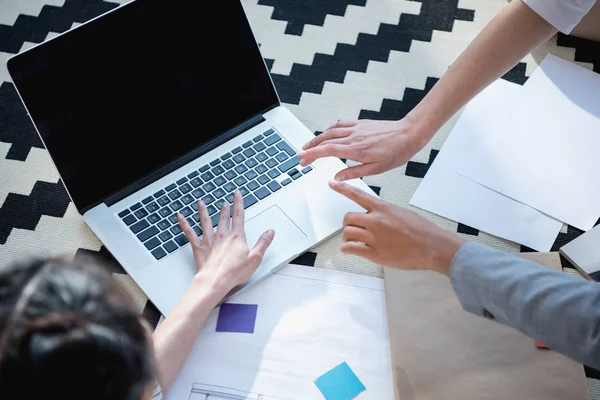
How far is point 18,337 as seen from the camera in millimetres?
413

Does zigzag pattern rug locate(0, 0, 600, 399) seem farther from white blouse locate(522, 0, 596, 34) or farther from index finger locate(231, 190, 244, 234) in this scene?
white blouse locate(522, 0, 596, 34)

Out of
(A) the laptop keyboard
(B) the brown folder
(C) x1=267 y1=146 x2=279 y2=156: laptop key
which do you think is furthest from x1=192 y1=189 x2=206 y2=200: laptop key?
(B) the brown folder

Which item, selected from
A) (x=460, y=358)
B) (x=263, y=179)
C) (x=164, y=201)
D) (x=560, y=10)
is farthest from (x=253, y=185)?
(x=560, y=10)

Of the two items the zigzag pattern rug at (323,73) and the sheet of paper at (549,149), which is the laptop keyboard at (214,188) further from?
the sheet of paper at (549,149)

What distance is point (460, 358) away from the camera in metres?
0.72

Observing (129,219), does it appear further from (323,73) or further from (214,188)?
(323,73)

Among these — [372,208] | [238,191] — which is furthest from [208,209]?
[372,208]

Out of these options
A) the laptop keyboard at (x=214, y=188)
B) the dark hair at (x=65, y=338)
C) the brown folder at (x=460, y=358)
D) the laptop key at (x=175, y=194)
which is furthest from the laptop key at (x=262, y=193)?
the dark hair at (x=65, y=338)

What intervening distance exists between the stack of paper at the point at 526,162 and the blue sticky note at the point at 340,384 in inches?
10.2

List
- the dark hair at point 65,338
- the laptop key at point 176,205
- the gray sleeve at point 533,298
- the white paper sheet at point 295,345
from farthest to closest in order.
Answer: the laptop key at point 176,205 < the white paper sheet at point 295,345 < the gray sleeve at point 533,298 < the dark hair at point 65,338

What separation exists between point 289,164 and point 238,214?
0.36 ft

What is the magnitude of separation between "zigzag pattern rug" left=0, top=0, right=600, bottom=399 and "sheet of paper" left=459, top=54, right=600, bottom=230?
0.03 m

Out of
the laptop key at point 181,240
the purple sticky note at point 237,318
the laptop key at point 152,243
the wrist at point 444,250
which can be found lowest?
the purple sticky note at point 237,318

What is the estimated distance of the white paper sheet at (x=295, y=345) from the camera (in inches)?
28.0
